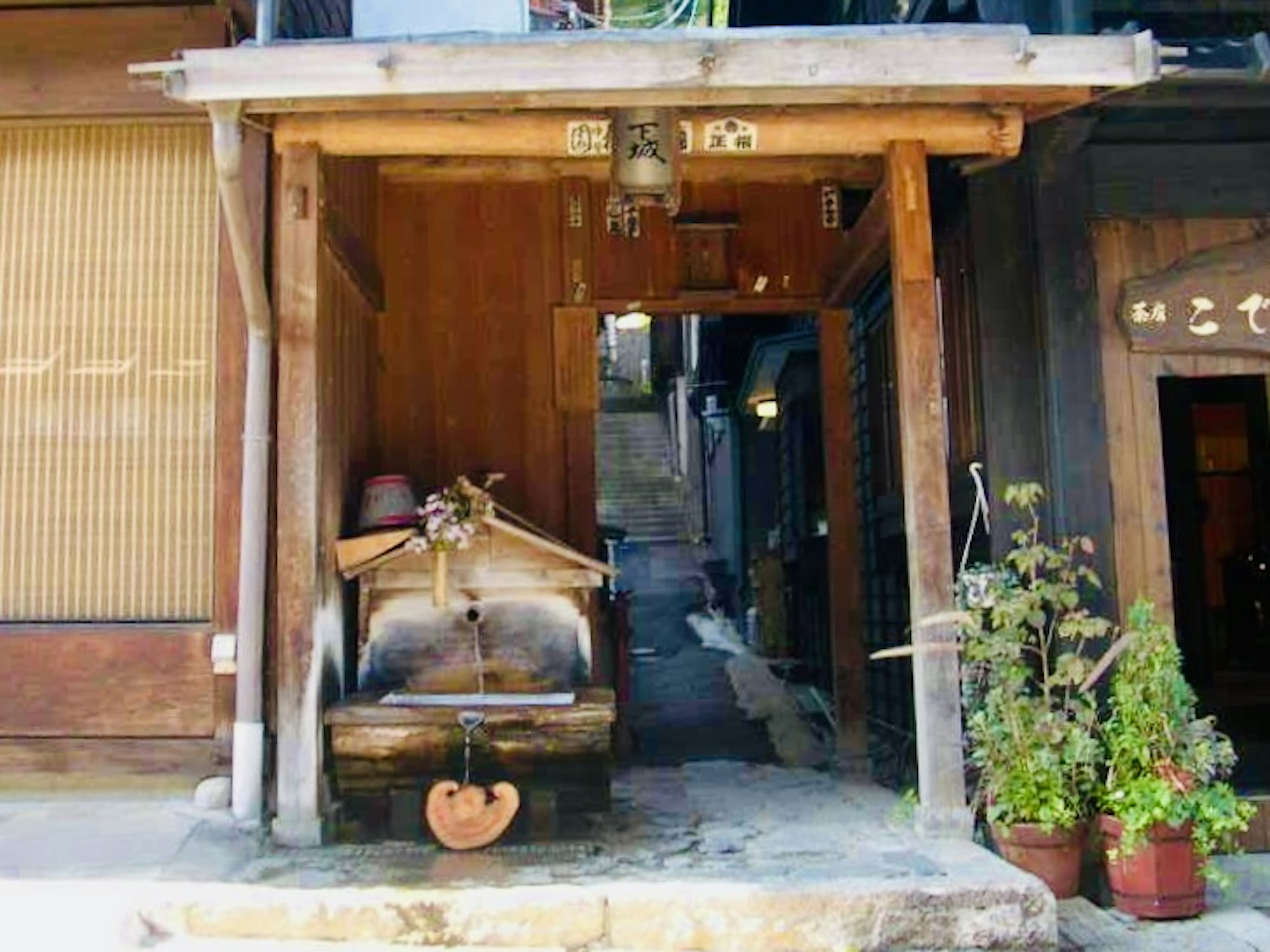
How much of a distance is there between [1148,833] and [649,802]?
290 cm

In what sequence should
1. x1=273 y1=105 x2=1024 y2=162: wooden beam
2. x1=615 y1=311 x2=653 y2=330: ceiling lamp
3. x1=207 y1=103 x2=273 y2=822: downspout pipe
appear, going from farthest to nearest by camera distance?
1. x1=615 y1=311 x2=653 y2=330: ceiling lamp
2. x1=273 y1=105 x2=1024 y2=162: wooden beam
3. x1=207 y1=103 x2=273 y2=822: downspout pipe

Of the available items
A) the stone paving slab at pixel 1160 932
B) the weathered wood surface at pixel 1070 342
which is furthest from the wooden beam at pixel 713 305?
the stone paving slab at pixel 1160 932

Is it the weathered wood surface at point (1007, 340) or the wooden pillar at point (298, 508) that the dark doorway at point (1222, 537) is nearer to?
the weathered wood surface at point (1007, 340)

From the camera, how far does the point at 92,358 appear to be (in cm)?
666

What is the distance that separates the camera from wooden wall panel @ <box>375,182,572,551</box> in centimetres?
856

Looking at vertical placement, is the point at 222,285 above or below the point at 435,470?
above

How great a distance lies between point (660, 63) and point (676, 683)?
848 cm

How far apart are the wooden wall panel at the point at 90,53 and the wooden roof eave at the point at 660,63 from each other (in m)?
1.10

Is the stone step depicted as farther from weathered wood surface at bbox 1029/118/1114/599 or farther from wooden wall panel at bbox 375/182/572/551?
wooden wall panel at bbox 375/182/572/551

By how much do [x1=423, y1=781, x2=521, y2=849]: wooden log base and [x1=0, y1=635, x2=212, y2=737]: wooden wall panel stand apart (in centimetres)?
130

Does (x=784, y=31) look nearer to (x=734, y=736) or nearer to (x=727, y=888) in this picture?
(x=727, y=888)

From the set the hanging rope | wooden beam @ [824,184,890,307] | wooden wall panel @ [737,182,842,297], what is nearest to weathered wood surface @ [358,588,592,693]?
the hanging rope

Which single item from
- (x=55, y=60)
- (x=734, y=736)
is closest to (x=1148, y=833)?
(x=734, y=736)

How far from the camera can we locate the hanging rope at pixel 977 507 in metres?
6.77
